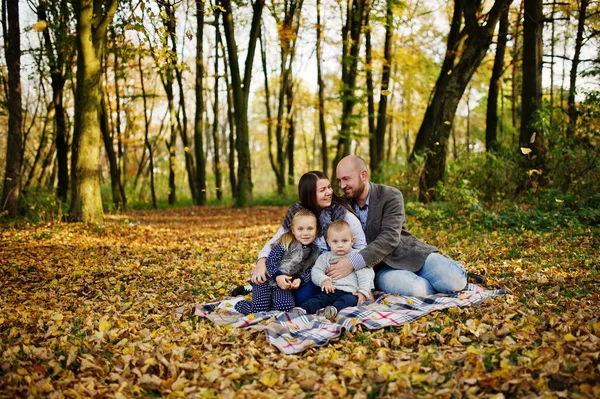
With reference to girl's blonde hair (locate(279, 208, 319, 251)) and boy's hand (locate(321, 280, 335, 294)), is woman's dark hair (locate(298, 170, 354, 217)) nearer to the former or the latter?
girl's blonde hair (locate(279, 208, 319, 251))

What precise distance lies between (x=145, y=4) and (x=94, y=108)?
494 centimetres

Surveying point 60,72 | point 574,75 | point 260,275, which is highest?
point 60,72

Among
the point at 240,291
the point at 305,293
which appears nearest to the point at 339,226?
the point at 305,293

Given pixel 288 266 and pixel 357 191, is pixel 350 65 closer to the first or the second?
pixel 357 191

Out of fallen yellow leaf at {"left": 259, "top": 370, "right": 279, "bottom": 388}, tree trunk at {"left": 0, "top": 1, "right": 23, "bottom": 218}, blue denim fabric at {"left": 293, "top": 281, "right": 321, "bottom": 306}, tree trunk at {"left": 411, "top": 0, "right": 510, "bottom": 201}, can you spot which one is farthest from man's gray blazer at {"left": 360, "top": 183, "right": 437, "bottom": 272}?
tree trunk at {"left": 0, "top": 1, "right": 23, "bottom": 218}

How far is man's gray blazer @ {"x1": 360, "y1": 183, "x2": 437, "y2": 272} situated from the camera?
4.88 metres

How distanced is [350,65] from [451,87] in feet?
18.9

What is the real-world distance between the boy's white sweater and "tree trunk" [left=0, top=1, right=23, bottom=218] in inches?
317

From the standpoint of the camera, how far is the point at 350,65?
15.8m

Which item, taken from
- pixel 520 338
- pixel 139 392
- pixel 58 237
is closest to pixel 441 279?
pixel 520 338

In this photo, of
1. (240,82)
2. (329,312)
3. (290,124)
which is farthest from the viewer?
(290,124)

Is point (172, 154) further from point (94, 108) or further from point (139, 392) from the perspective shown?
point (139, 392)

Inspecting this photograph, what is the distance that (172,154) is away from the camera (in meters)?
19.6

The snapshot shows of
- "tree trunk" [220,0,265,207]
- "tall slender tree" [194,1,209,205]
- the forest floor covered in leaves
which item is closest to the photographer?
the forest floor covered in leaves
